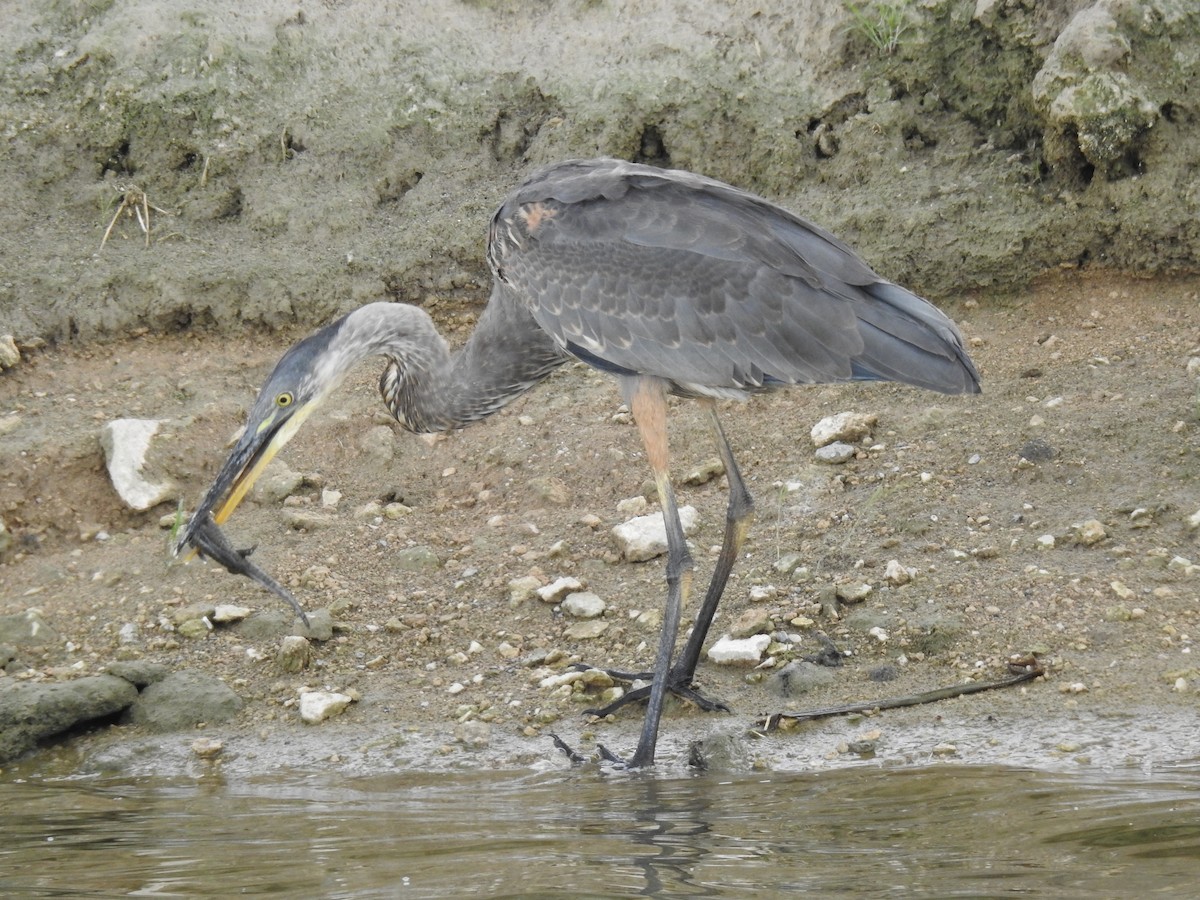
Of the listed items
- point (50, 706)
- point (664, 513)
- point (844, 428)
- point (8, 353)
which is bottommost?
point (50, 706)

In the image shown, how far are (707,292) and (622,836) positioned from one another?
2.36 metres

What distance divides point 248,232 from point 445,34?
169 centimetres

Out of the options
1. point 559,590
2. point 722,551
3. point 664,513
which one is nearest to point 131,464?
point 559,590

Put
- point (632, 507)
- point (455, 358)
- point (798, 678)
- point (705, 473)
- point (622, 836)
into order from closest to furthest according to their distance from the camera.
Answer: point (622, 836), point (798, 678), point (455, 358), point (632, 507), point (705, 473)

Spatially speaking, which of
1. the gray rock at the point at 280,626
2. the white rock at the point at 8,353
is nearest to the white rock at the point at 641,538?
the gray rock at the point at 280,626

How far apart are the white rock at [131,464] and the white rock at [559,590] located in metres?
2.16

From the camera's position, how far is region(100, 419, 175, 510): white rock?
300 inches

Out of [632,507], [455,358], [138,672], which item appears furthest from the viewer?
[632,507]

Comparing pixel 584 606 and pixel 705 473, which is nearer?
pixel 584 606

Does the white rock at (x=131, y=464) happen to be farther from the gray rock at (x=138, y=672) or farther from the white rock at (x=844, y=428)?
the white rock at (x=844, y=428)

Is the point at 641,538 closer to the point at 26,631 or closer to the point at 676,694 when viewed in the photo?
the point at 676,694

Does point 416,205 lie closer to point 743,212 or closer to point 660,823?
point 743,212

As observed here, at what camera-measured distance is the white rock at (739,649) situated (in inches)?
243

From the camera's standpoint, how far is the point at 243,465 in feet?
20.4
